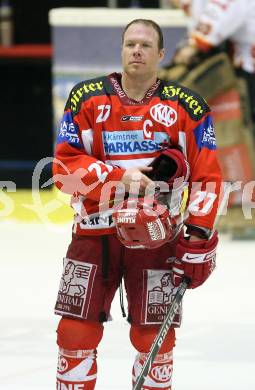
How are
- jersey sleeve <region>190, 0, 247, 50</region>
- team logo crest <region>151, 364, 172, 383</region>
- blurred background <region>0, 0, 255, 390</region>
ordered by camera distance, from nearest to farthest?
team logo crest <region>151, 364, 172, 383</region>, blurred background <region>0, 0, 255, 390</region>, jersey sleeve <region>190, 0, 247, 50</region>

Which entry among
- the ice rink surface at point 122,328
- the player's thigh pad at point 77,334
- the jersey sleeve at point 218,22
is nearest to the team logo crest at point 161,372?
the player's thigh pad at point 77,334

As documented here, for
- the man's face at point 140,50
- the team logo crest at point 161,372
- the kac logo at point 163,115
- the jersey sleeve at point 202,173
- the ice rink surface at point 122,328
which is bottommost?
the ice rink surface at point 122,328

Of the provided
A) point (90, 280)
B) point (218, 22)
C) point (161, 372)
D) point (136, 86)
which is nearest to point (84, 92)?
point (136, 86)

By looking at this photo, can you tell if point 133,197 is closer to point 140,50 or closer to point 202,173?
point 202,173

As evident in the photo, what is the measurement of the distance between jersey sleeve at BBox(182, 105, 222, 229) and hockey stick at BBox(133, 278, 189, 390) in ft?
0.68

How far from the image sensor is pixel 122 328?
209 inches

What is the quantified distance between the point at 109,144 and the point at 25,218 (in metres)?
4.22

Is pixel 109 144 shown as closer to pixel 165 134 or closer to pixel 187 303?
pixel 165 134

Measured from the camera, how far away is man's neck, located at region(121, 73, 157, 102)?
3.69 m

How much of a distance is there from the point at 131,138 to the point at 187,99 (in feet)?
0.71

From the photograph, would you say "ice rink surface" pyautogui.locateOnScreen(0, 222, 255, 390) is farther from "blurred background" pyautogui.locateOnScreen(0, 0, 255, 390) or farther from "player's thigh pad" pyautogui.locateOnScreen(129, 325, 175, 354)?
"player's thigh pad" pyautogui.locateOnScreen(129, 325, 175, 354)

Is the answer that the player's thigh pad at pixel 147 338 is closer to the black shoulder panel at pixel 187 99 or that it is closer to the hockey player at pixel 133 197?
the hockey player at pixel 133 197

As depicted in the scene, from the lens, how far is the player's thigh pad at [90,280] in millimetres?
3713

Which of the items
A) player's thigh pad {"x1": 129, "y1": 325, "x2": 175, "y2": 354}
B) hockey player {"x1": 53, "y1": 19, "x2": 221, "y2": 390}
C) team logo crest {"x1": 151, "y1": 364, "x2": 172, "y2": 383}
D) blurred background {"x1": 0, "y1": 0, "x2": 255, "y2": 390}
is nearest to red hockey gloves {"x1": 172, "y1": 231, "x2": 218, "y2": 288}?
hockey player {"x1": 53, "y1": 19, "x2": 221, "y2": 390}
